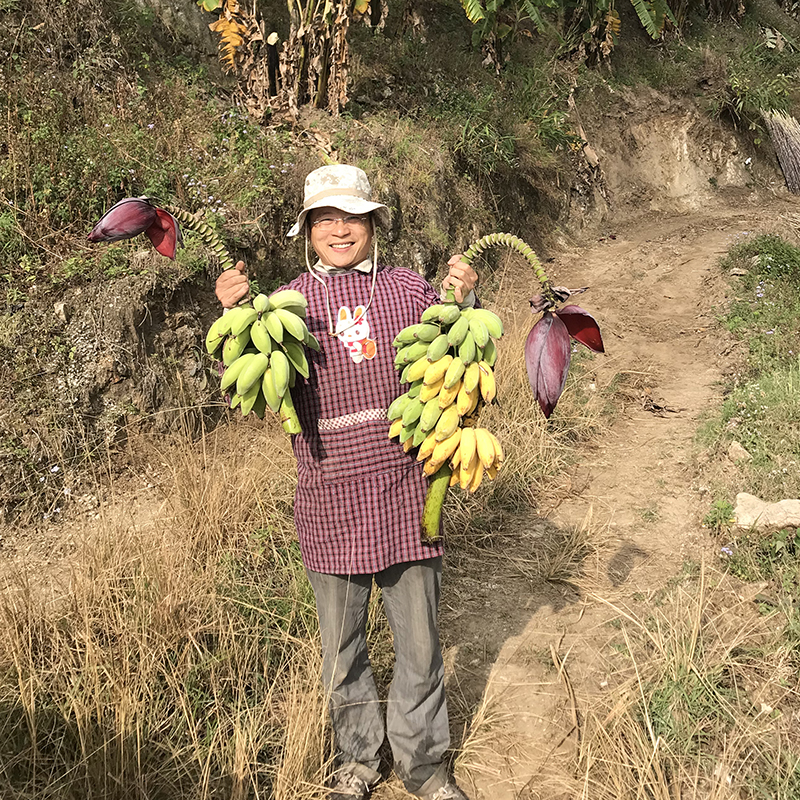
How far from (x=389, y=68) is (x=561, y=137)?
6.47 ft

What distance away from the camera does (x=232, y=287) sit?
1744 mm

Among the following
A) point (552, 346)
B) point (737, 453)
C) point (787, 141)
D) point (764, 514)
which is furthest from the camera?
point (787, 141)

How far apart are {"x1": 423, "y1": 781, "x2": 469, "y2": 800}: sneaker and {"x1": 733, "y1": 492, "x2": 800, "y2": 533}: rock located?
5.93ft

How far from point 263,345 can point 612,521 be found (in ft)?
8.19

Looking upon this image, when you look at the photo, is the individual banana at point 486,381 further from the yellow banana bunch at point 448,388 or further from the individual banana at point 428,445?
the individual banana at point 428,445

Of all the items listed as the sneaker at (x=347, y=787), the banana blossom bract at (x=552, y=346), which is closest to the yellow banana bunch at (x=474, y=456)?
the banana blossom bract at (x=552, y=346)

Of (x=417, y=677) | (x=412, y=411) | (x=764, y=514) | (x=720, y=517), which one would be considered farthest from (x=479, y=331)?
(x=720, y=517)

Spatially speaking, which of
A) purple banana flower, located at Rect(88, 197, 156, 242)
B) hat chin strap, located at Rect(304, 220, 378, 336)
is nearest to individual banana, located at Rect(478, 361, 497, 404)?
hat chin strap, located at Rect(304, 220, 378, 336)

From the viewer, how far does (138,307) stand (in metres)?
4.07

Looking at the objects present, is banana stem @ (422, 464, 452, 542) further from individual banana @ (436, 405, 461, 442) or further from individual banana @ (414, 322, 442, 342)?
individual banana @ (414, 322, 442, 342)

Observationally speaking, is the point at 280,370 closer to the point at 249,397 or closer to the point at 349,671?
the point at 249,397

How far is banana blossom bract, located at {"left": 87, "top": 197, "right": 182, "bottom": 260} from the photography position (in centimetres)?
157

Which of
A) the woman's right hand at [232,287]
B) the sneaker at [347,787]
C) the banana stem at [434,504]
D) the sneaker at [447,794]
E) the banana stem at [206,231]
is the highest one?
the banana stem at [206,231]

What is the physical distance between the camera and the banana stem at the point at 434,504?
1.93 m
